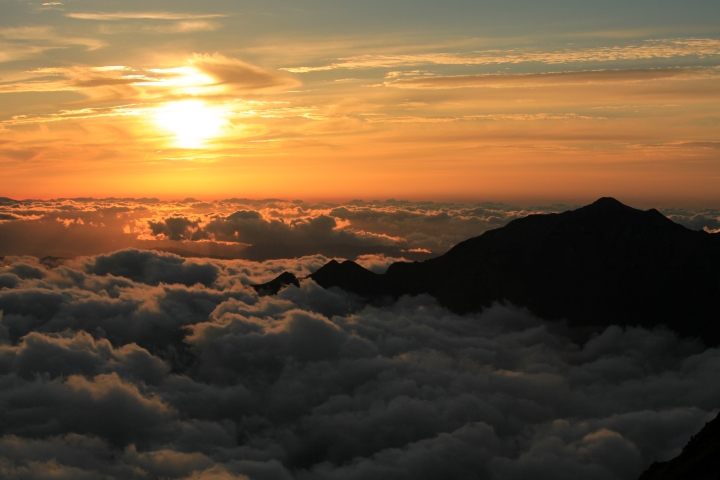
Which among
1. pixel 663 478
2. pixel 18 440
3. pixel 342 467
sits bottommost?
pixel 342 467

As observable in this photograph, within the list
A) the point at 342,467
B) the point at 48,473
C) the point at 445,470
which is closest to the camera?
the point at 48,473

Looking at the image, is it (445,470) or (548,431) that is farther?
(548,431)

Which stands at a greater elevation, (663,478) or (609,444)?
(663,478)

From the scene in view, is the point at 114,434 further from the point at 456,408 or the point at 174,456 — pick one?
the point at 456,408

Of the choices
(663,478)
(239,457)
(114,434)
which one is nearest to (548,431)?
(663,478)

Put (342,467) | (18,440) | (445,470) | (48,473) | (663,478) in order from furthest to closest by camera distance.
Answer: (342,467), (18,440), (445,470), (48,473), (663,478)

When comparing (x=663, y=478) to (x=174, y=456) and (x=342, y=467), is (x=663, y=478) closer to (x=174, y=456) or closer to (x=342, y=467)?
(x=342, y=467)
